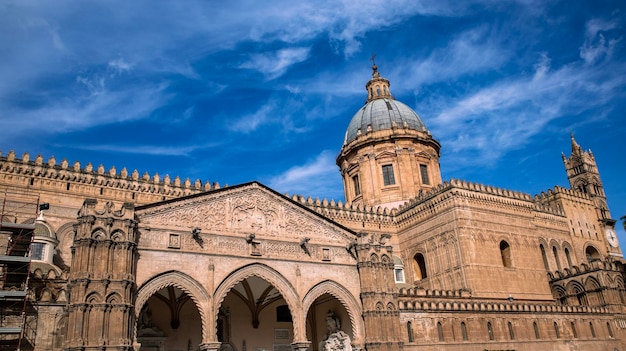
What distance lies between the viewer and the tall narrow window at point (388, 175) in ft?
162

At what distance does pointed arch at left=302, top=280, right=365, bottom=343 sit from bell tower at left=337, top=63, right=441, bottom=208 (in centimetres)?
2044

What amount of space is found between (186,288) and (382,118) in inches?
1295

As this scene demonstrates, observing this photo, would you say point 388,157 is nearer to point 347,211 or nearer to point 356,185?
point 356,185

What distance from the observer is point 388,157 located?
163ft

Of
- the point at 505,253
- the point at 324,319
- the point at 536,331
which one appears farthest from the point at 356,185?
the point at 324,319

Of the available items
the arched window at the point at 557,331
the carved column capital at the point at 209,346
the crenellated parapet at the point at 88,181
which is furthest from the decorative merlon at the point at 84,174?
the arched window at the point at 557,331

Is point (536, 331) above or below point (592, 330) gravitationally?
above

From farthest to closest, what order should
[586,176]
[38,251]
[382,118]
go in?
[586,176]
[382,118]
[38,251]

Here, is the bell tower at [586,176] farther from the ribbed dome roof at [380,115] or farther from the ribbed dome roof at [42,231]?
the ribbed dome roof at [42,231]

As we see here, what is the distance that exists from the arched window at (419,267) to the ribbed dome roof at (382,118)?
44.5 feet

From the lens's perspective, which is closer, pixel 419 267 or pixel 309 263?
pixel 309 263

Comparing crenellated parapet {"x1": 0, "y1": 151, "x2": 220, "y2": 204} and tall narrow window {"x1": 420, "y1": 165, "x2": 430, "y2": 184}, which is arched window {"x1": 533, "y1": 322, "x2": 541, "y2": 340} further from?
crenellated parapet {"x1": 0, "y1": 151, "x2": 220, "y2": 204}

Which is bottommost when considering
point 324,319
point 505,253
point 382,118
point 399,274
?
point 324,319

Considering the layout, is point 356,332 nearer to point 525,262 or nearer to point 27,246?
point 27,246
